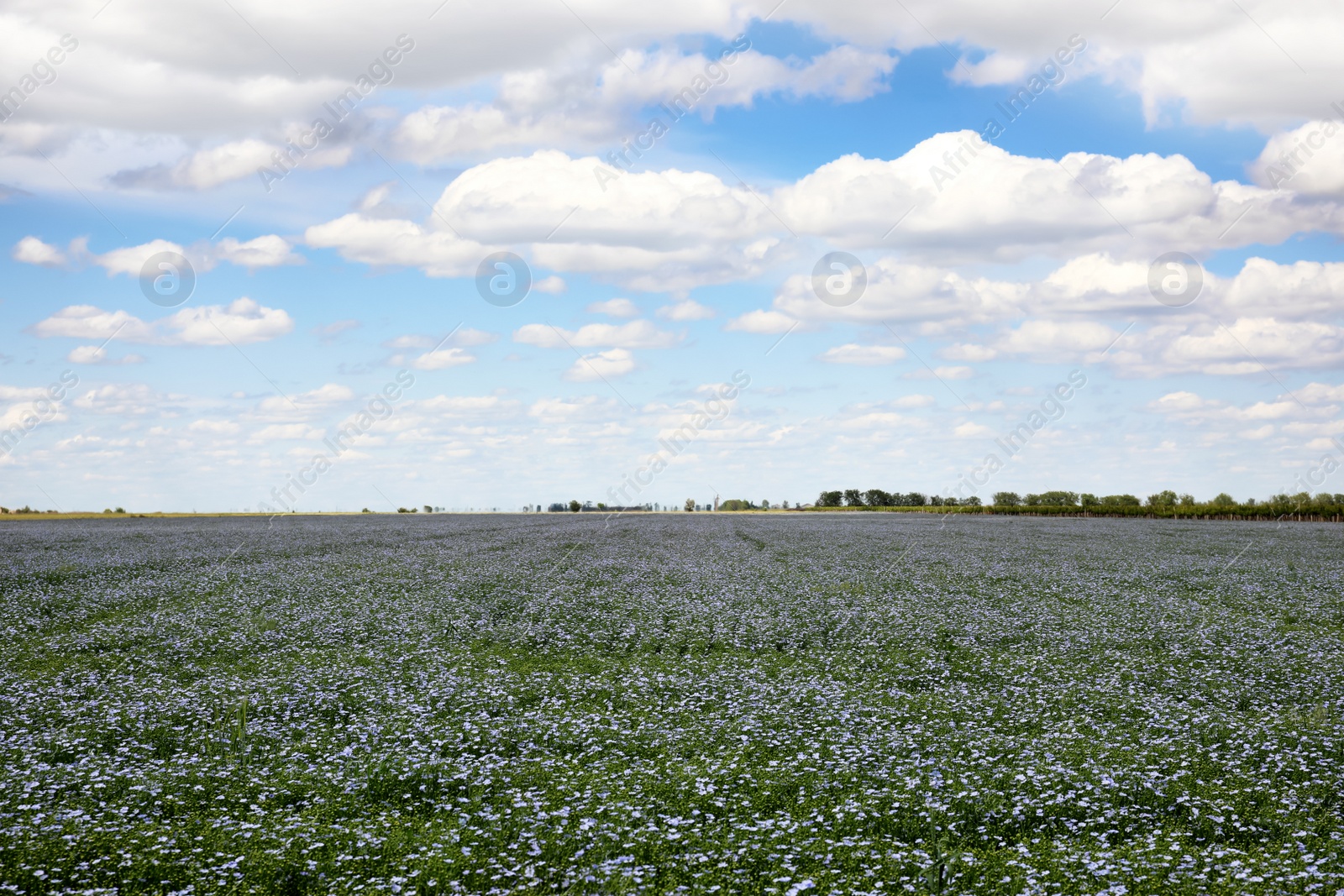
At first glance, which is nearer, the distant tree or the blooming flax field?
the blooming flax field

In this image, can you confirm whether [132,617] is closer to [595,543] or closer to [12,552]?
[12,552]

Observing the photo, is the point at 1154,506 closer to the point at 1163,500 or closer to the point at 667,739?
the point at 1163,500

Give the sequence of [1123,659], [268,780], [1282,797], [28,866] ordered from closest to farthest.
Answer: [28,866], [1282,797], [268,780], [1123,659]

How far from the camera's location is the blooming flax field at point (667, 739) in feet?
33.1

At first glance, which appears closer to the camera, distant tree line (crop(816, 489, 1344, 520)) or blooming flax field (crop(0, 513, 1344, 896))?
blooming flax field (crop(0, 513, 1344, 896))

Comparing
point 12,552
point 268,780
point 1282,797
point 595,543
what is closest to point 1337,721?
point 1282,797

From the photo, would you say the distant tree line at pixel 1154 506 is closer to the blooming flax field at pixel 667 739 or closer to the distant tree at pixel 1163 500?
the distant tree at pixel 1163 500

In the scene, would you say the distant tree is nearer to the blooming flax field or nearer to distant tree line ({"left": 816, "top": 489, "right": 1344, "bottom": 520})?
distant tree line ({"left": 816, "top": 489, "right": 1344, "bottom": 520})

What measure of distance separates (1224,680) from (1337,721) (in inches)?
124

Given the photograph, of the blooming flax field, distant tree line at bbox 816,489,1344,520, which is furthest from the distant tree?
the blooming flax field

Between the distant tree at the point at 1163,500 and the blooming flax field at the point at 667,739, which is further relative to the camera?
the distant tree at the point at 1163,500

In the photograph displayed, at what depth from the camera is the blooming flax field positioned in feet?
33.1

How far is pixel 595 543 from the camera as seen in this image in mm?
54656

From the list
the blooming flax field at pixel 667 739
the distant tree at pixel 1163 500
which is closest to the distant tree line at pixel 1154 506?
the distant tree at pixel 1163 500
